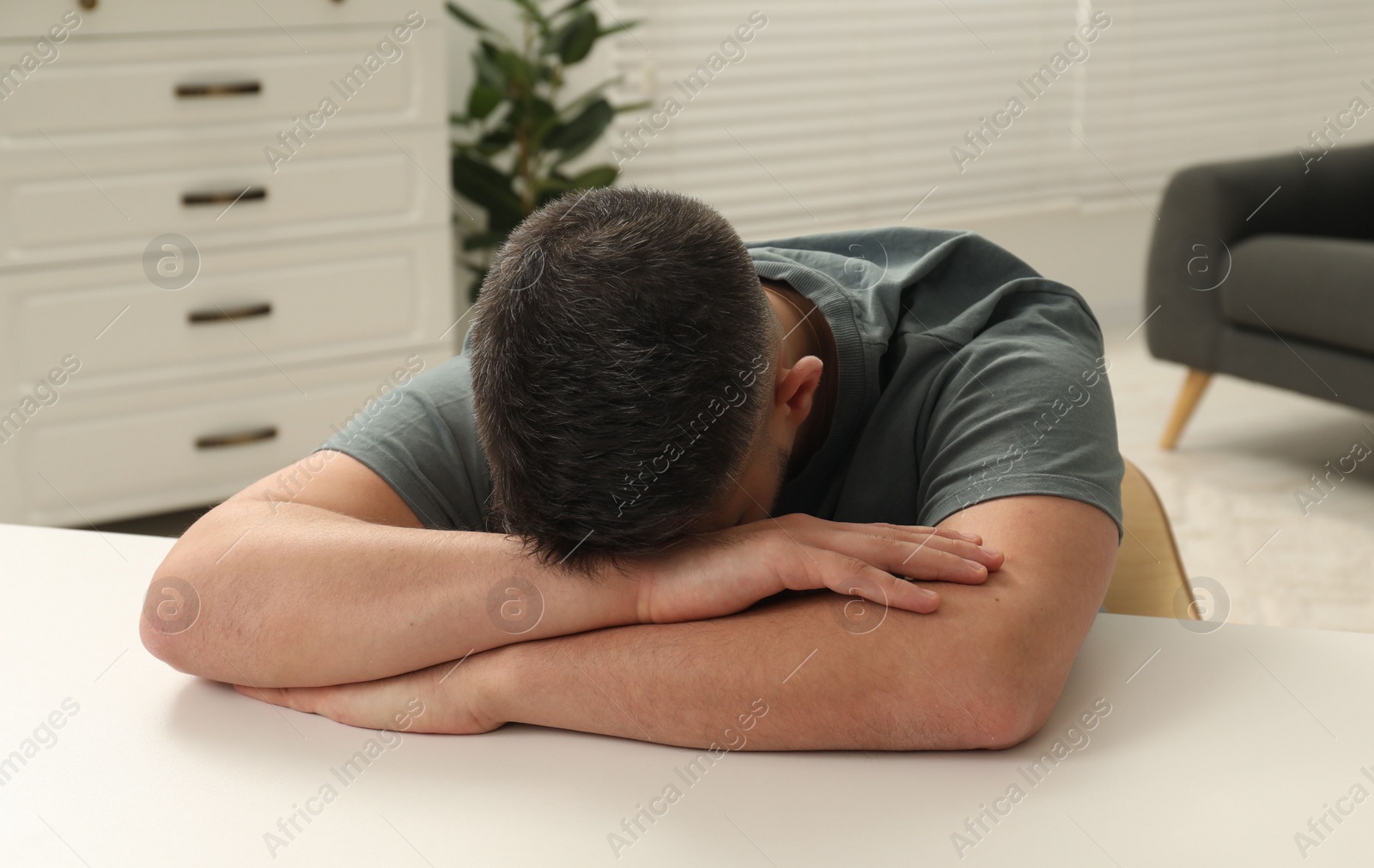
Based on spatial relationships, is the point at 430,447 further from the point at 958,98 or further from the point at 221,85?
the point at 958,98

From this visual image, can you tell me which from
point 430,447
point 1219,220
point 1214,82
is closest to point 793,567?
point 430,447

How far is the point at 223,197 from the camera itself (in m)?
2.46

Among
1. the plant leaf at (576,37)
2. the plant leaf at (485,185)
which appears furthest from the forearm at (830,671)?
the plant leaf at (576,37)

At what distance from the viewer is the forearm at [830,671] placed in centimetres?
77

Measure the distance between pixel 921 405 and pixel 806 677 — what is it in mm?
355

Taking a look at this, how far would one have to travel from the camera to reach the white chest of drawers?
2305 mm

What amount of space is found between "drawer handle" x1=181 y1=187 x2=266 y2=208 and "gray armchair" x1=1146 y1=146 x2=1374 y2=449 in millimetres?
2218

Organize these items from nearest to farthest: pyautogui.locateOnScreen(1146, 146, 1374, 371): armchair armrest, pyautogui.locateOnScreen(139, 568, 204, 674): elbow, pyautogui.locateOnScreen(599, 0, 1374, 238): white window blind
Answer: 1. pyautogui.locateOnScreen(139, 568, 204, 674): elbow
2. pyautogui.locateOnScreen(1146, 146, 1374, 371): armchair armrest
3. pyautogui.locateOnScreen(599, 0, 1374, 238): white window blind

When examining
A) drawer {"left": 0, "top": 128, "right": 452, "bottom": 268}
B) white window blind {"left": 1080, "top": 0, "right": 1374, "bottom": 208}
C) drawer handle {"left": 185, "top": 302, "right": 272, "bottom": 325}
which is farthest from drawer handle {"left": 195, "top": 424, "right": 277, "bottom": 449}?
white window blind {"left": 1080, "top": 0, "right": 1374, "bottom": 208}

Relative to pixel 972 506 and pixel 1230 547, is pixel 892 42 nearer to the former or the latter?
pixel 1230 547

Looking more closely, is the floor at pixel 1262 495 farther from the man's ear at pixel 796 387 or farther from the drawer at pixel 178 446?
the drawer at pixel 178 446

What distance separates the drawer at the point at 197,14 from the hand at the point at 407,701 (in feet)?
6.08

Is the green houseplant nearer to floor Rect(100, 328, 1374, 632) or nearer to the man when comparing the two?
floor Rect(100, 328, 1374, 632)

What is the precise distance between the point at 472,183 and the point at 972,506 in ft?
7.56
